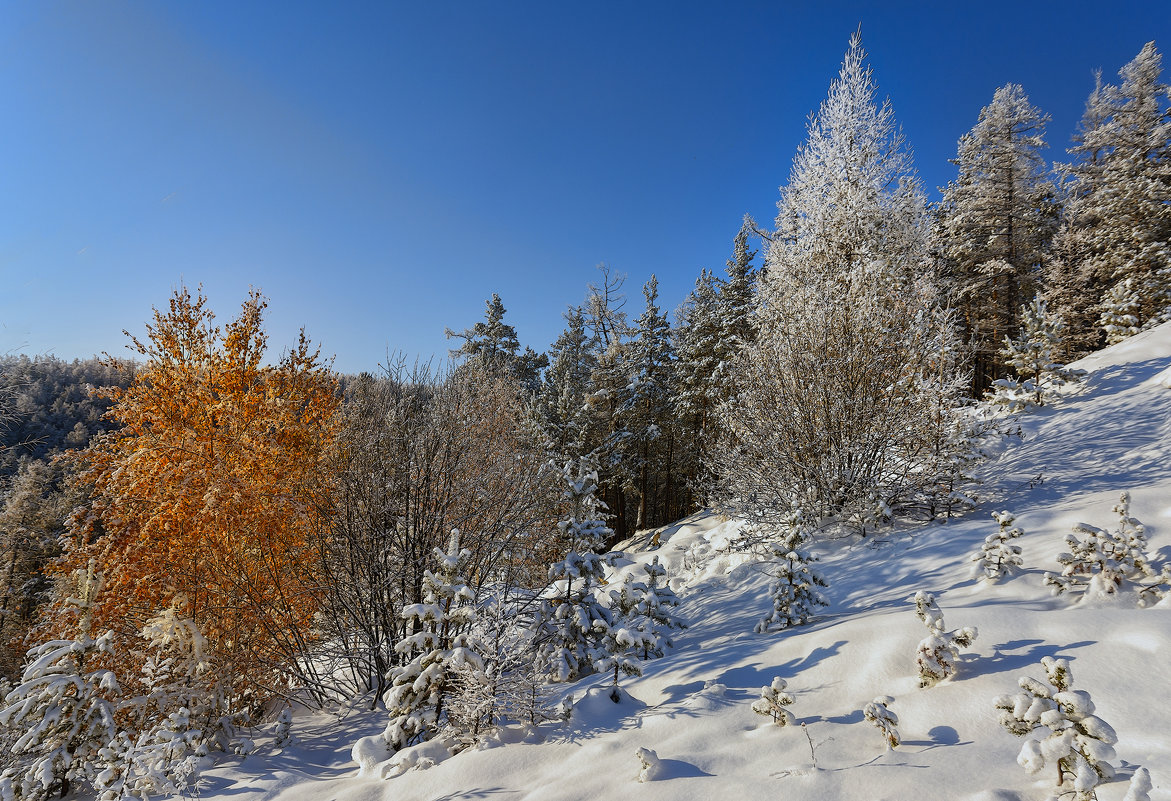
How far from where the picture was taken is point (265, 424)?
1129cm

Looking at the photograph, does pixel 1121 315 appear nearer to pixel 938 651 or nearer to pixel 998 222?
pixel 998 222

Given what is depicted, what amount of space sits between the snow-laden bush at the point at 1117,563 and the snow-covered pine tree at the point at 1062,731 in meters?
1.89

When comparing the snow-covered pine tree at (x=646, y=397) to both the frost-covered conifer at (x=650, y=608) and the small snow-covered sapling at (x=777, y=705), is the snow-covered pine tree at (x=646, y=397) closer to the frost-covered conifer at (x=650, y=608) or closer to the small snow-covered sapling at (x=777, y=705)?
the frost-covered conifer at (x=650, y=608)

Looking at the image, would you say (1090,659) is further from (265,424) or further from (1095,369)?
(265,424)

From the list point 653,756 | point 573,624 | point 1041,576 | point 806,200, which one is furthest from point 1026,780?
point 806,200

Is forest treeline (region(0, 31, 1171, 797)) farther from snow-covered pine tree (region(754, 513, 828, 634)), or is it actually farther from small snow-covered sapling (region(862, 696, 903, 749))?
small snow-covered sapling (region(862, 696, 903, 749))

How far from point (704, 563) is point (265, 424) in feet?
35.6

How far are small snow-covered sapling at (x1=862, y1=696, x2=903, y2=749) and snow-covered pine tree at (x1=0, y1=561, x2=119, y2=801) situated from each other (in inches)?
268

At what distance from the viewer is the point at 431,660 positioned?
13.7ft

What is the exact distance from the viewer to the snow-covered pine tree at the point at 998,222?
19.6m

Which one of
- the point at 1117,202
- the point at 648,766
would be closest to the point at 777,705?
the point at 648,766

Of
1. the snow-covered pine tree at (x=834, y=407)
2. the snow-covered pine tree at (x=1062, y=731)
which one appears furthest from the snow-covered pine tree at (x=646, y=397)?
→ the snow-covered pine tree at (x=1062, y=731)

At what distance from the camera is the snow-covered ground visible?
7.80ft

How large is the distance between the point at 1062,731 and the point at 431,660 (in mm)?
4229
